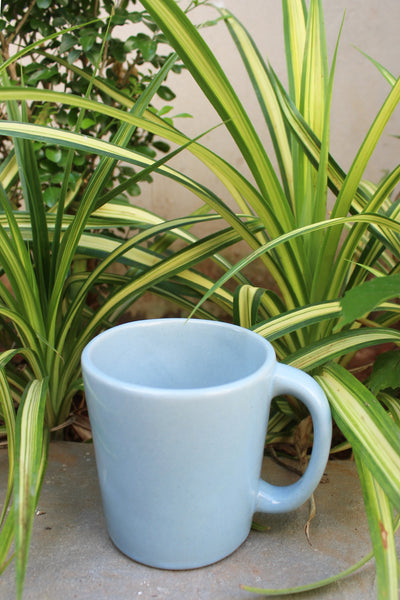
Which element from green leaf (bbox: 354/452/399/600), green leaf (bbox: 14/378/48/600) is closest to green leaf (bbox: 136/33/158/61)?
green leaf (bbox: 14/378/48/600)

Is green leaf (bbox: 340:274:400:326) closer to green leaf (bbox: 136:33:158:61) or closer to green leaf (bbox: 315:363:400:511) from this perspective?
green leaf (bbox: 315:363:400:511)

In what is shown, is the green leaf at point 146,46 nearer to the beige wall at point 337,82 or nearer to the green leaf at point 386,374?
the beige wall at point 337,82

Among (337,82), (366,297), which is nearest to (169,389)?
(366,297)

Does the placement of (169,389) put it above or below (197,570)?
above

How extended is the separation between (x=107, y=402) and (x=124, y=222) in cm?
38

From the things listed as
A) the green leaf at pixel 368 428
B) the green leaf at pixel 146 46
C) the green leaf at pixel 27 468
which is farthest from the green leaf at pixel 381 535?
the green leaf at pixel 146 46

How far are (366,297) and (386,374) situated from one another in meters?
0.28

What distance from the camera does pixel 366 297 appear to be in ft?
1.32

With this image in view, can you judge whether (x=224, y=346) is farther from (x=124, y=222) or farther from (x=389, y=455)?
(x=124, y=222)

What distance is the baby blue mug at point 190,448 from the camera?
0.46 m

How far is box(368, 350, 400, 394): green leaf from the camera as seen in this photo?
0.64 m

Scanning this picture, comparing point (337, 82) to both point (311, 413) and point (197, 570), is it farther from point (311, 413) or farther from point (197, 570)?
point (197, 570)

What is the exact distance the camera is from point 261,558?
0.55 meters

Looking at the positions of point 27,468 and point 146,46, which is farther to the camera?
point 146,46
